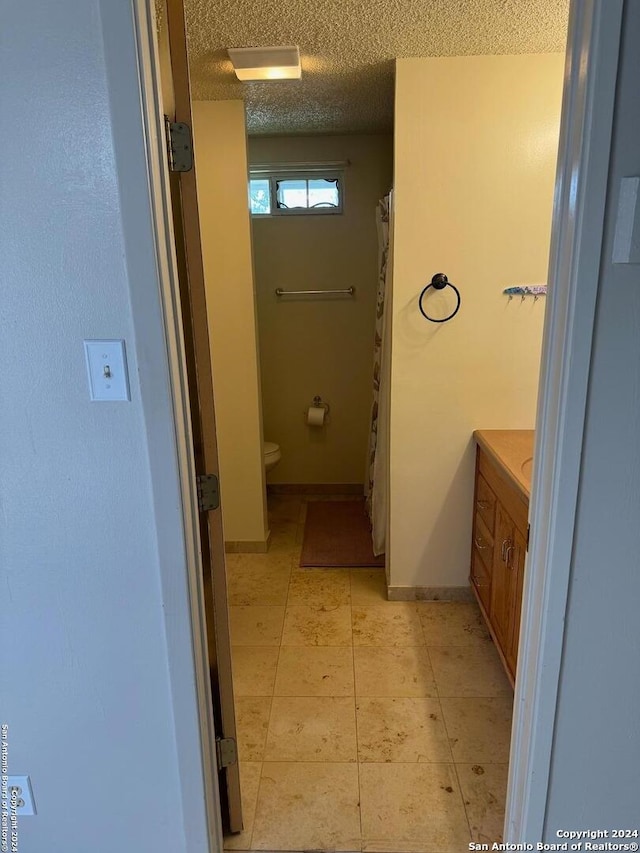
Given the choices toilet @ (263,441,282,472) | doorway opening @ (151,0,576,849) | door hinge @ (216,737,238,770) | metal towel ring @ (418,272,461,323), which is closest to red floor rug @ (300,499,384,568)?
doorway opening @ (151,0,576,849)

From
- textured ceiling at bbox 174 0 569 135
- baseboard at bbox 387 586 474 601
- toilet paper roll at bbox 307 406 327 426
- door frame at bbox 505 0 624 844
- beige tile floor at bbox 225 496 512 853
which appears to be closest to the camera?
door frame at bbox 505 0 624 844

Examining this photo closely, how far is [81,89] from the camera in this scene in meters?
0.92

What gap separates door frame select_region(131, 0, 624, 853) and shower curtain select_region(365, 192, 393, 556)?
4.75 ft

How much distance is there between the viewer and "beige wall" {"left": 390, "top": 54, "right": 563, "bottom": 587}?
213cm

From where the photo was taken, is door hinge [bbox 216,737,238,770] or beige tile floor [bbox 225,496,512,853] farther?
beige tile floor [bbox 225,496,512,853]

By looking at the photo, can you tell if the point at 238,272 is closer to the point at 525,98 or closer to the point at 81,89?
the point at 525,98

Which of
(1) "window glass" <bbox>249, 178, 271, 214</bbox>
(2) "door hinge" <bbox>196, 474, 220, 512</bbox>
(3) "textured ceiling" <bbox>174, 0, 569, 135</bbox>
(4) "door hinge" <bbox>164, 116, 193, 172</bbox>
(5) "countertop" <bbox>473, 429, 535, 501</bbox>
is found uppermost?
(3) "textured ceiling" <bbox>174, 0, 569, 135</bbox>

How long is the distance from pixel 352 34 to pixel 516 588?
2071 millimetres

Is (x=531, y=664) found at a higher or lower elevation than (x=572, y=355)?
lower

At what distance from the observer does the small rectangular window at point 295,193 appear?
11.5 feet

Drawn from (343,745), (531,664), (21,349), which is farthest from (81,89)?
(343,745)

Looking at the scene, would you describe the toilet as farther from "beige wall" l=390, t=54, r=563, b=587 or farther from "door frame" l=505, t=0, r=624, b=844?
"door frame" l=505, t=0, r=624, b=844

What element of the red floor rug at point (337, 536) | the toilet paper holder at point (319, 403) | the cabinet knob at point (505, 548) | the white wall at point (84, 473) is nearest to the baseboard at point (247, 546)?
the red floor rug at point (337, 536)

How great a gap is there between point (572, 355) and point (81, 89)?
3.24 ft
